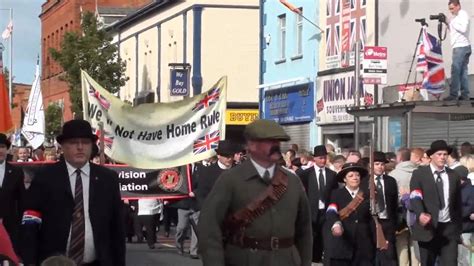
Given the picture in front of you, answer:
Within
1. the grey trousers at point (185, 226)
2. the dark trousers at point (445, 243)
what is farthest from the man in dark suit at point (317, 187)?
the grey trousers at point (185, 226)

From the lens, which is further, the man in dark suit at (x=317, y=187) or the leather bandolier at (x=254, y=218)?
the man in dark suit at (x=317, y=187)

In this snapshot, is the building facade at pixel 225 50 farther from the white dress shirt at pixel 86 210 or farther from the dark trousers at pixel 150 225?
the white dress shirt at pixel 86 210

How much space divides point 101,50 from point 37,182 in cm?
4409

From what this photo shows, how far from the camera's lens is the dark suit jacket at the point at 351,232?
13.0m

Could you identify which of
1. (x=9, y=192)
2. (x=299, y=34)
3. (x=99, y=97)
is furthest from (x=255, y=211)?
(x=299, y=34)

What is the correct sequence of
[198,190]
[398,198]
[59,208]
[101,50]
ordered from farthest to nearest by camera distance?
1. [101,50]
2. [198,190]
3. [398,198]
4. [59,208]

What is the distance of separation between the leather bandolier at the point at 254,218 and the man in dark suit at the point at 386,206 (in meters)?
6.75

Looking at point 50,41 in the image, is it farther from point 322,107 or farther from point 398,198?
point 398,198

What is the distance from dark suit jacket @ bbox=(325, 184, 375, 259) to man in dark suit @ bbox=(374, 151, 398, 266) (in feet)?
4.14

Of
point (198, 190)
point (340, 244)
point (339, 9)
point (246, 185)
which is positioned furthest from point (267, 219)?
point (339, 9)

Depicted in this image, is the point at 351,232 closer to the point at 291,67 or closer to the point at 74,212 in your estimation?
the point at 74,212

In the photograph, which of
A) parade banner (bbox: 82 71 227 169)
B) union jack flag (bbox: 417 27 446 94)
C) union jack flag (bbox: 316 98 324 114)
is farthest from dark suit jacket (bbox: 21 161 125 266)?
union jack flag (bbox: 316 98 324 114)

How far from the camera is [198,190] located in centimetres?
1758

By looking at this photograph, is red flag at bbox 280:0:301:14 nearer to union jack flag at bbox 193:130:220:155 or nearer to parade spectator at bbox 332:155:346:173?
union jack flag at bbox 193:130:220:155
